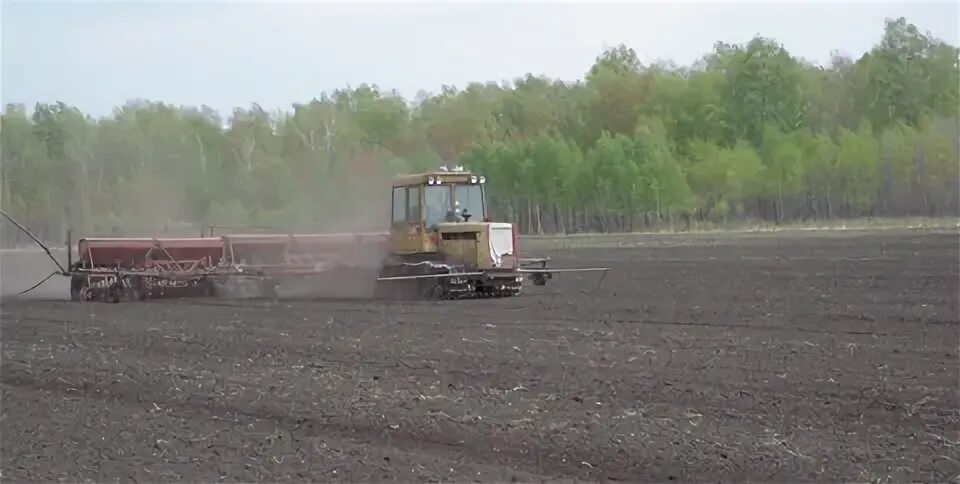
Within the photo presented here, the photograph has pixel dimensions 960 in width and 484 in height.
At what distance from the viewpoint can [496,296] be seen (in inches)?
815

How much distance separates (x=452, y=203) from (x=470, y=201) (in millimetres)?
350

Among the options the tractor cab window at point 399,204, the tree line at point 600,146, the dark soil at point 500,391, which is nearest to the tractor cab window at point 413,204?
the tractor cab window at point 399,204

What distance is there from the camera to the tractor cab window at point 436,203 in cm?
2031

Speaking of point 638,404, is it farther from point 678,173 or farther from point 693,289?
point 678,173

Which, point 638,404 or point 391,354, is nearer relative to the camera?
point 638,404

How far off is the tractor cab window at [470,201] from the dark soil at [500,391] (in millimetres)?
2297

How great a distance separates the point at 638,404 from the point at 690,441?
1338mm

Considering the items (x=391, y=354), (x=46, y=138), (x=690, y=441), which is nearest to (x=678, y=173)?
(x=46, y=138)

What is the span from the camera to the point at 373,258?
72.9 ft

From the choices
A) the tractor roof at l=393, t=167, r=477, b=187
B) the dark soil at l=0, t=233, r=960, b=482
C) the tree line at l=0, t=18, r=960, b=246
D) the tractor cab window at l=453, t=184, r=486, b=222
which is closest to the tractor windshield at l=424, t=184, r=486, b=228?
the tractor cab window at l=453, t=184, r=486, b=222

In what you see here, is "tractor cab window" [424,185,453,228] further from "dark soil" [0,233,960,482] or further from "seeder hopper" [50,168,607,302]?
"dark soil" [0,233,960,482]

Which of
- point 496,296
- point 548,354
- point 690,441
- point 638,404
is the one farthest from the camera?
point 496,296

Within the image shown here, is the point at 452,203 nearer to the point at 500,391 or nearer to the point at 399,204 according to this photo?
the point at 399,204

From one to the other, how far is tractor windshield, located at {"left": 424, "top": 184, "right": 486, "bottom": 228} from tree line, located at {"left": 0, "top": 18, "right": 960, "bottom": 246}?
1399cm
